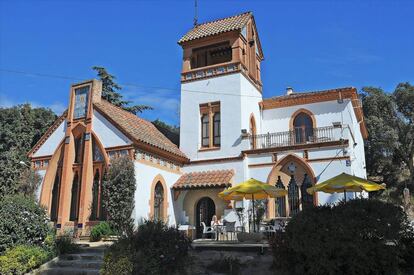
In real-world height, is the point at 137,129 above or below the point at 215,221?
above

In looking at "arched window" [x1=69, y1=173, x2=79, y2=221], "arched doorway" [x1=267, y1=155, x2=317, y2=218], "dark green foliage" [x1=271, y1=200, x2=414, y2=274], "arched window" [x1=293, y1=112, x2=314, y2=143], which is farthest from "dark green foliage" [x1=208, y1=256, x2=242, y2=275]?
"arched window" [x1=293, y1=112, x2=314, y2=143]

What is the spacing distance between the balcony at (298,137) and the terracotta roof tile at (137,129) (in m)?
4.32

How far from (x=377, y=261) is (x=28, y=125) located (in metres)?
27.7

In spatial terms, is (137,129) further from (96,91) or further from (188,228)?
(188,228)

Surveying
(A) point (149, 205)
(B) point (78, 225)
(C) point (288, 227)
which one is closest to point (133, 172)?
(A) point (149, 205)

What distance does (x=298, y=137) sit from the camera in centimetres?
2355

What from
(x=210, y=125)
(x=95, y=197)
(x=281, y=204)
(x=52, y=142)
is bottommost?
(x=281, y=204)

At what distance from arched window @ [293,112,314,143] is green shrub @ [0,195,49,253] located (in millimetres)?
14746

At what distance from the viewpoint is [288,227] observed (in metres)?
9.20

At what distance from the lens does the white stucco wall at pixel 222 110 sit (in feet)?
72.3

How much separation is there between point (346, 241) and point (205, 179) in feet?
42.2

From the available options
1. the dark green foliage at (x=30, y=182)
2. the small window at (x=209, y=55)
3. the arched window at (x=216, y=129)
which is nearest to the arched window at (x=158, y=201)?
the arched window at (x=216, y=129)

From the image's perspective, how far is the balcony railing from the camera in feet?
69.1

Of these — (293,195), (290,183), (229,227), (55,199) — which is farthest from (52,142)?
(293,195)
